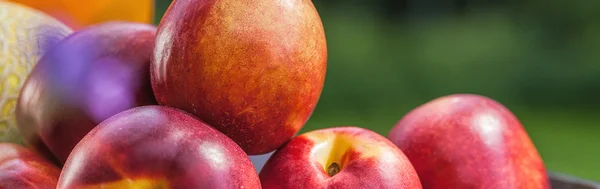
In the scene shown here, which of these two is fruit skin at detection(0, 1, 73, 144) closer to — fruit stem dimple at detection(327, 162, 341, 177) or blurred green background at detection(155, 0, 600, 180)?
fruit stem dimple at detection(327, 162, 341, 177)

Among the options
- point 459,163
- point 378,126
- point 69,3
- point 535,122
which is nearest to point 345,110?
point 378,126

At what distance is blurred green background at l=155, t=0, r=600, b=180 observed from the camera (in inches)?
114

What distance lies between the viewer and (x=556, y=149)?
7.92 feet

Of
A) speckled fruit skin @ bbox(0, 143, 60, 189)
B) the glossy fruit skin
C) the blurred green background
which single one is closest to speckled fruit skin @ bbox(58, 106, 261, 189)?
speckled fruit skin @ bbox(0, 143, 60, 189)

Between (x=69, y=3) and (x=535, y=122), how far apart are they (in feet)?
7.51

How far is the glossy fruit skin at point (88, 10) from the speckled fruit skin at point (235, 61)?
382 mm

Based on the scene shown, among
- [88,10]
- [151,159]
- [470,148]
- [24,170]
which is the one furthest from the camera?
[88,10]

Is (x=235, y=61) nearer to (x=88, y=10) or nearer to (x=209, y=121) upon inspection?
(x=209, y=121)

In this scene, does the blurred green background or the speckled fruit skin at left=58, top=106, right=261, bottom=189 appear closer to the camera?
the speckled fruit skin at left=58, top=106, right=261, bottom=189

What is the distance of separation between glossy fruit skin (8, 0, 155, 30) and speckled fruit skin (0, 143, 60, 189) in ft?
1.06

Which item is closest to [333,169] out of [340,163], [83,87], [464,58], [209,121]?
[340,163]

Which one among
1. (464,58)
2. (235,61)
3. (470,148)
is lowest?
(464,58)

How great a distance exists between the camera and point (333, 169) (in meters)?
0.55

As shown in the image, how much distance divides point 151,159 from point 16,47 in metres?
0.36
